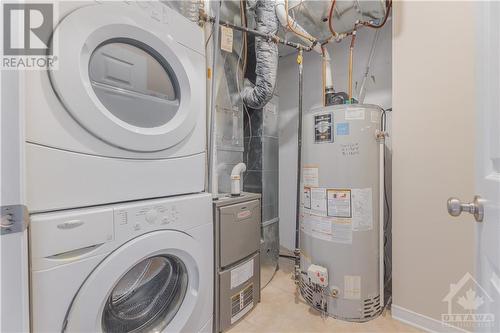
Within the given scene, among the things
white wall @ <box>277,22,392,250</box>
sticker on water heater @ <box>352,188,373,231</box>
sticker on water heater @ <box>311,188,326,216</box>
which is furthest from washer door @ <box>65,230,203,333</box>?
white wall @ <box>277,22,392,250</box>

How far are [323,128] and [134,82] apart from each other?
1.03 m

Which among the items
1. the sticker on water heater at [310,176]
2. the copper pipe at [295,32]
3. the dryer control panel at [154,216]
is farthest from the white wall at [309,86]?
the dryer control panel at [154,216]

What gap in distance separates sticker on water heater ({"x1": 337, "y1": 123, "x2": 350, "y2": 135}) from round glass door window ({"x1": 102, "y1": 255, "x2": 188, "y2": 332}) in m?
1.08

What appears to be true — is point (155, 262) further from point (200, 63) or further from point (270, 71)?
point (270, 71)

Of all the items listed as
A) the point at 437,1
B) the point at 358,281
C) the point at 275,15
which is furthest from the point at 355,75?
the point at 358,281

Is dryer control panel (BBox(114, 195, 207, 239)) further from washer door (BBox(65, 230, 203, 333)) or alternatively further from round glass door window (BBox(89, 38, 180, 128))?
round glass door window (BBox(89, 38, 180, 128))

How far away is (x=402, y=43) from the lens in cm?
131

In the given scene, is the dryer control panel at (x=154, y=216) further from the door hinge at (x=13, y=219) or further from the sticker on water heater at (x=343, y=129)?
the sticker on water heater at (x=343, y=129)

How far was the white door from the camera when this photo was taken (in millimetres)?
497

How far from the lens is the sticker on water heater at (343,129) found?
1303 mm

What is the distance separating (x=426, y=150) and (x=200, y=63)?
1.27 metres

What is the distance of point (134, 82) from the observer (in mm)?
854

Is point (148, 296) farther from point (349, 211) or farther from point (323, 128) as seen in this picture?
point (323, 128)

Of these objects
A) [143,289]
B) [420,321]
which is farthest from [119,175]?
[420,321]
